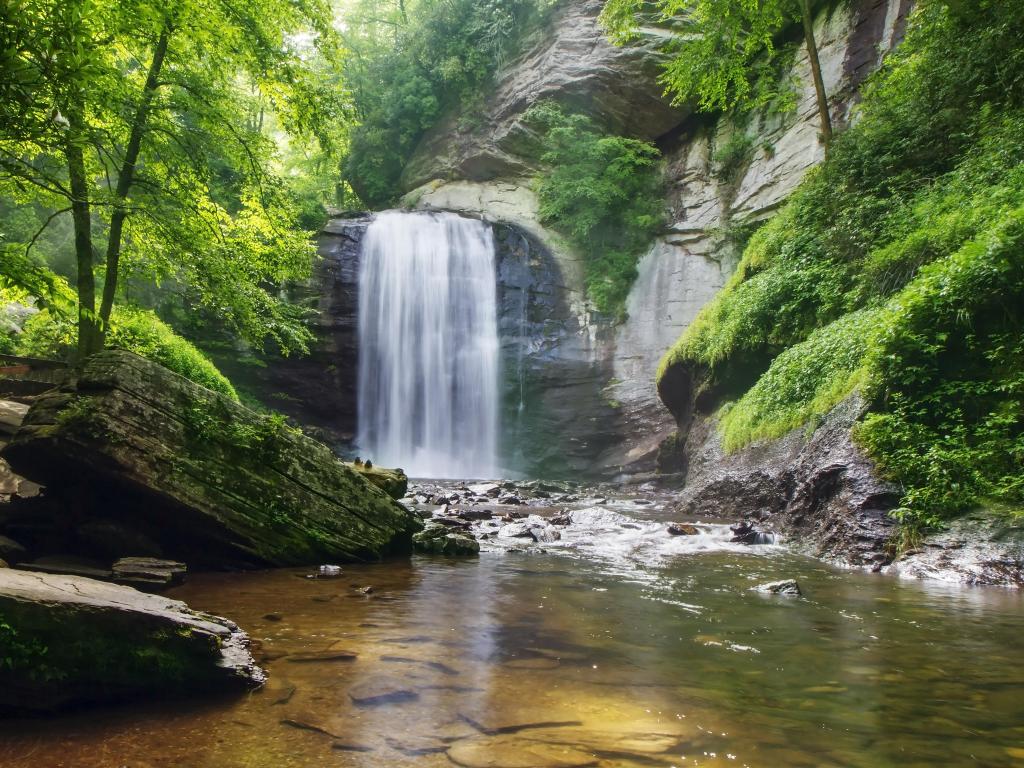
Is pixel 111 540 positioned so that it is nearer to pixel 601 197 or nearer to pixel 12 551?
pixel 12 551

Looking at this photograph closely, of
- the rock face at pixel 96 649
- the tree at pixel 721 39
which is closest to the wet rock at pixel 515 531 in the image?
the rock face at pixel 96 649

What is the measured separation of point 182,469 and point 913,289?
8.18m

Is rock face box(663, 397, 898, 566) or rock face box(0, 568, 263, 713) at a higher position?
rock face box(663, 397, 898, 566)

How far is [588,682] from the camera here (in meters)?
2.99

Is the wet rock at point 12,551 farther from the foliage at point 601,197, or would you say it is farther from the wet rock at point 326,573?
the foliage at point 601,197

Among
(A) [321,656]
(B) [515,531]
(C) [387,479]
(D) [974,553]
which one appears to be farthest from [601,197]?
(A) [321,656]

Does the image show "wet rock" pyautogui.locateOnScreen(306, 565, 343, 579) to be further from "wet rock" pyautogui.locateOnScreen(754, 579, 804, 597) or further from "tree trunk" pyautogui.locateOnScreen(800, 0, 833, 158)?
"tree trunk" pyautogui.locateOnScreen(800, 0, 833, 158)

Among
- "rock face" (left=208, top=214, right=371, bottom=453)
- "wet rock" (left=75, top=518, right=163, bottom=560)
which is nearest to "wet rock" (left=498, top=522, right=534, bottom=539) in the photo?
"wet rock" (left=75, top=518, right=163, bottom=560)

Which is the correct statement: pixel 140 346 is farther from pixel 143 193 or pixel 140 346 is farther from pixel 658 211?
pixel 658 211

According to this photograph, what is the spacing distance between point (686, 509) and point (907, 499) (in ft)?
16.1

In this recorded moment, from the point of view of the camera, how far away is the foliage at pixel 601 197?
22281 millimetres

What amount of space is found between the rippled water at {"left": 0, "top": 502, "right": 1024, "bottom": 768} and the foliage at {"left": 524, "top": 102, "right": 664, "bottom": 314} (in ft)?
59.2

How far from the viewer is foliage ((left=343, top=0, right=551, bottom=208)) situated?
26.3 m

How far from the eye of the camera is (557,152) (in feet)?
76.7
